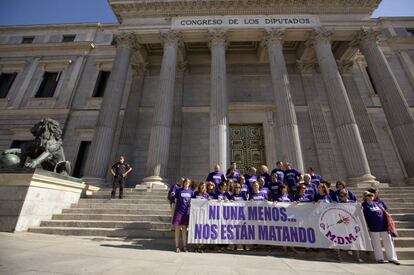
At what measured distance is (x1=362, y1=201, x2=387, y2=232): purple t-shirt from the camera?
4752mm

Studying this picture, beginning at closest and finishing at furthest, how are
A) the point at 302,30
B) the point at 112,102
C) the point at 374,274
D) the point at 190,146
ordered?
the point at 374,274
the point at 112,102
the point at 302,30
the point at 190,146

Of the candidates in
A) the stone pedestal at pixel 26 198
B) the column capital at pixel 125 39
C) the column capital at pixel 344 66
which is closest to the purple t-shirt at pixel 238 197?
the stone pedestal at pixel 26 198

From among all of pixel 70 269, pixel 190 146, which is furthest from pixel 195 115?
pixel 70 269

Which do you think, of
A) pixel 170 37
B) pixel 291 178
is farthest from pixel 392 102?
pixel 170 37

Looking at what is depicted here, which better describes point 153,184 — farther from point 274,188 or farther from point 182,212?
point 274,188

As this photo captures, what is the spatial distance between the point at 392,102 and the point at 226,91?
Answer: 348 inches

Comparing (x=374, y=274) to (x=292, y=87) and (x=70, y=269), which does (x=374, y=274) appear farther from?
(x=292, y=87)

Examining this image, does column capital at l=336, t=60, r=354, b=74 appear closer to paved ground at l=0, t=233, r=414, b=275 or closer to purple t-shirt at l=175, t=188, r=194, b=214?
paved ground at l=0, t=233, r=414, b=275

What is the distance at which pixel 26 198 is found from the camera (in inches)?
245

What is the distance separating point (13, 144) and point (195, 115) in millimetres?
13754

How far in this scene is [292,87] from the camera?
15828mm

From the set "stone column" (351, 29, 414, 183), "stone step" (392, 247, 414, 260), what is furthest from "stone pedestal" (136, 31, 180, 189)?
"stone column" (351, 29, 414, 183)

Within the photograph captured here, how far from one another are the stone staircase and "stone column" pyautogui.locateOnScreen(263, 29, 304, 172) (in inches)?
121

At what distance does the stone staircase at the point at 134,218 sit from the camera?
619 centimetres
